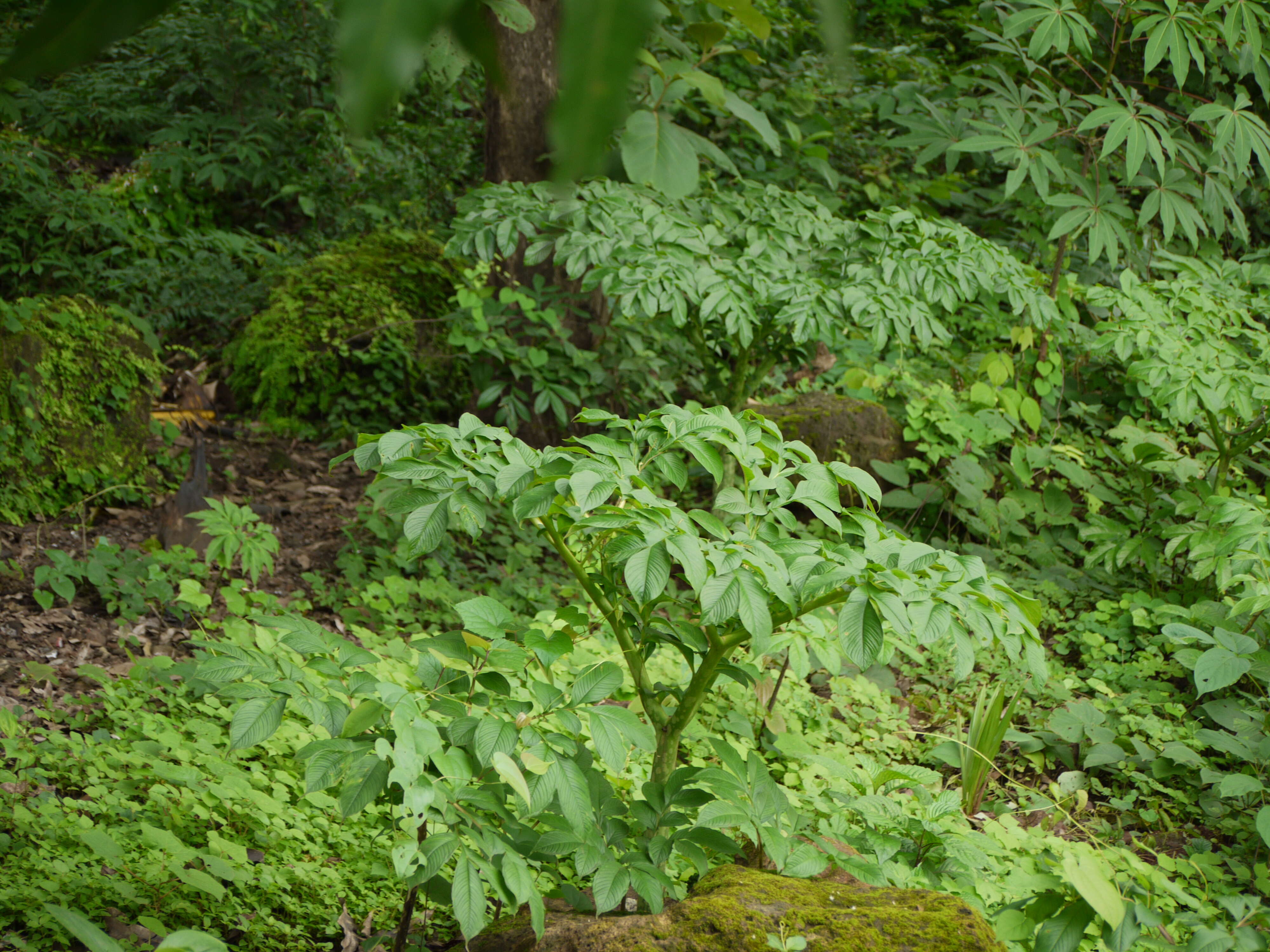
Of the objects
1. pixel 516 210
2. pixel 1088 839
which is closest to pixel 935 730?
pixel 1088 839

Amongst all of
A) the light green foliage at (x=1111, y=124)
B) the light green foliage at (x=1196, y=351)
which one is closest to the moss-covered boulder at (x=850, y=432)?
the light green foliage at (x=1196, y=351)

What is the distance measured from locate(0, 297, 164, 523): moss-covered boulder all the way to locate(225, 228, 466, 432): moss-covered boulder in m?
0.64

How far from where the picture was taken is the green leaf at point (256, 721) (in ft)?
4.05

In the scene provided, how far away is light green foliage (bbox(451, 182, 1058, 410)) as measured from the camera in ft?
9.20

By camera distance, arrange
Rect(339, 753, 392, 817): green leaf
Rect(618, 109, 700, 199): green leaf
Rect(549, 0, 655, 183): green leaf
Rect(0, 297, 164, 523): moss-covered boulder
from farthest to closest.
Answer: Rect(0, 297, 164, 523): moss-covered boulder → Rect(339, 753, 392, 817): green leaf → Rect(618, 109, 700, 199): green leaf → Rect(549, 0, 655, 183): green leaf

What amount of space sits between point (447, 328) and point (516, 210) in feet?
5.44

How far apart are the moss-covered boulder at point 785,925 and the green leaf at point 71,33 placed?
1282 millimetres

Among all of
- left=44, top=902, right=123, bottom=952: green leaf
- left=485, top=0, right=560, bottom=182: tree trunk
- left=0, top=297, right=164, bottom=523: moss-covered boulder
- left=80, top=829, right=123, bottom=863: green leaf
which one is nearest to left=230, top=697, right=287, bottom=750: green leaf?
left=44, top=902, right=123, bottom=952: green leaf

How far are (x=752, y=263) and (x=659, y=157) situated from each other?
229 centimetres

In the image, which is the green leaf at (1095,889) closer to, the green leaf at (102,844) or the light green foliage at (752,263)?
the green leaf at (102,844)

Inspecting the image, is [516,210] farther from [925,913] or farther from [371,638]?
[925,913]

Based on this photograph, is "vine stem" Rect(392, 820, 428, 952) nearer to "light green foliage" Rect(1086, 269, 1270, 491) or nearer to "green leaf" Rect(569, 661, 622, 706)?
"green leaf" Rect(569, 661, 622, 706)

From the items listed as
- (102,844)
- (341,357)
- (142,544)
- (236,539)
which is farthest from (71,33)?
(341,357)

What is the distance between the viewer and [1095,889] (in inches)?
39.1
